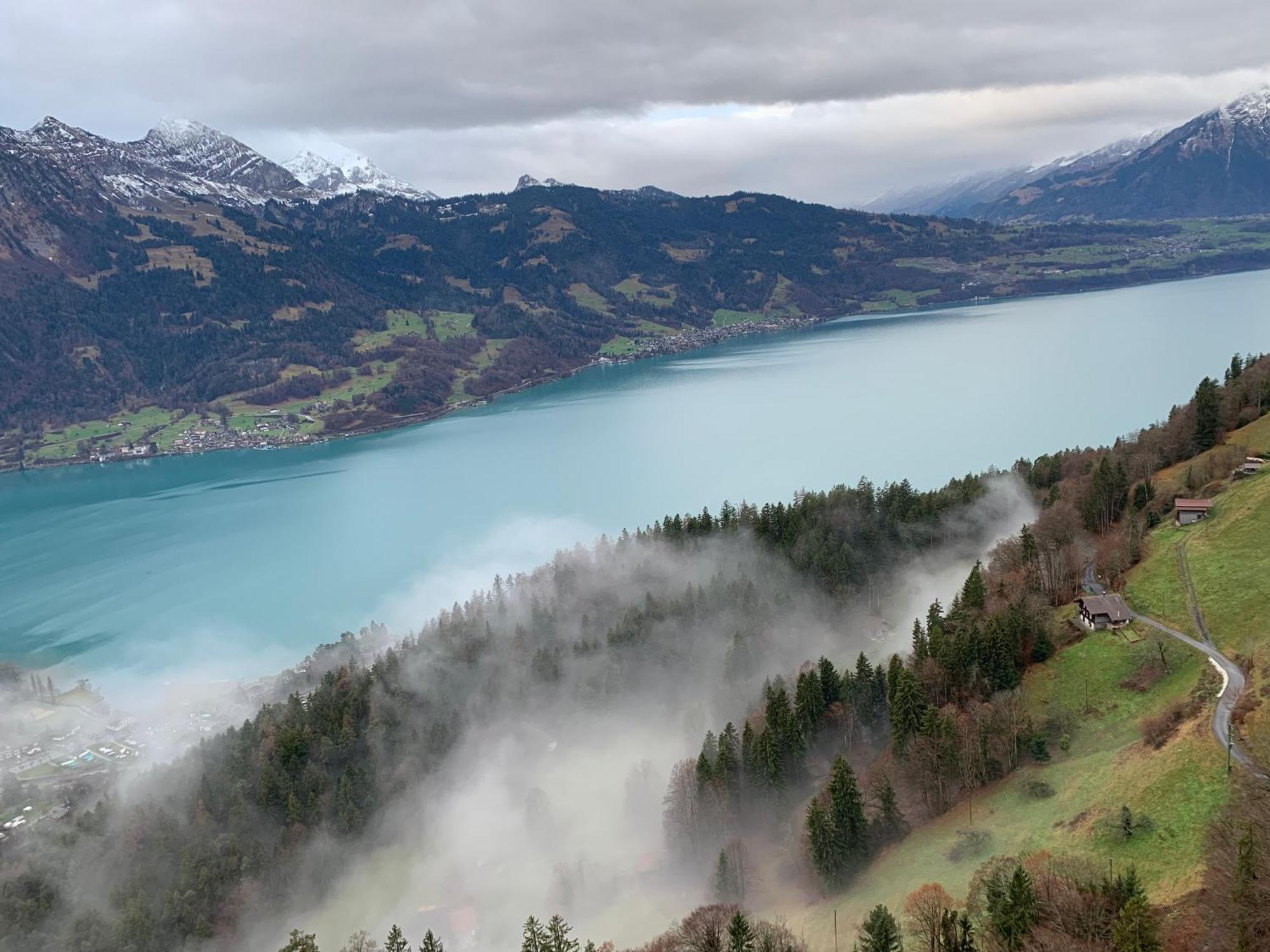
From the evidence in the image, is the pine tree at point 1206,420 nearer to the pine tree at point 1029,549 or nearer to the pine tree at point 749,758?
the pine tree at point 1029,549

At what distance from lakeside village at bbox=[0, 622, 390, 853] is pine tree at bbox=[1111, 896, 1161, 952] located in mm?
45170

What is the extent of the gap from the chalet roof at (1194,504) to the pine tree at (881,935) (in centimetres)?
2675

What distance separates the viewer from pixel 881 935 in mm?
20453

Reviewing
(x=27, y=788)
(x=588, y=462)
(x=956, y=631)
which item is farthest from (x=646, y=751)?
(x=588, y=462)

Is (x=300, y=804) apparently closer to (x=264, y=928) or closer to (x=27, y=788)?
(x=264, y=928)

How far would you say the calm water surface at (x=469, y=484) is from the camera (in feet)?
245

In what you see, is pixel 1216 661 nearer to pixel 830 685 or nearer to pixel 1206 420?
pixel 830 685

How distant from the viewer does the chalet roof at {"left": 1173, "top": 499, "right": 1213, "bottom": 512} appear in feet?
123

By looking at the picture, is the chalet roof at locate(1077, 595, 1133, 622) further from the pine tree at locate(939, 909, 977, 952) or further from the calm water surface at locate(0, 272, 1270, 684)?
the calm water surface at locate(0, 272, 1270, 684)

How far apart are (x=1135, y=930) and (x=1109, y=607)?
18.7 meters

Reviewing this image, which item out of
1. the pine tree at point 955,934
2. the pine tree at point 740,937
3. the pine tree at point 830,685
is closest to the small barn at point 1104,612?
the pine tree at point 830,685

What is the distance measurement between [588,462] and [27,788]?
72747mm

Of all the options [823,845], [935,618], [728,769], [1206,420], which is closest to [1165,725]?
[823,845]

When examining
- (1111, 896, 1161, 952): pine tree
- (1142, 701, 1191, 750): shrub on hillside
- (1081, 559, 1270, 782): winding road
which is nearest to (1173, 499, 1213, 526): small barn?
(1081, 559, 1270, 782): winding road
